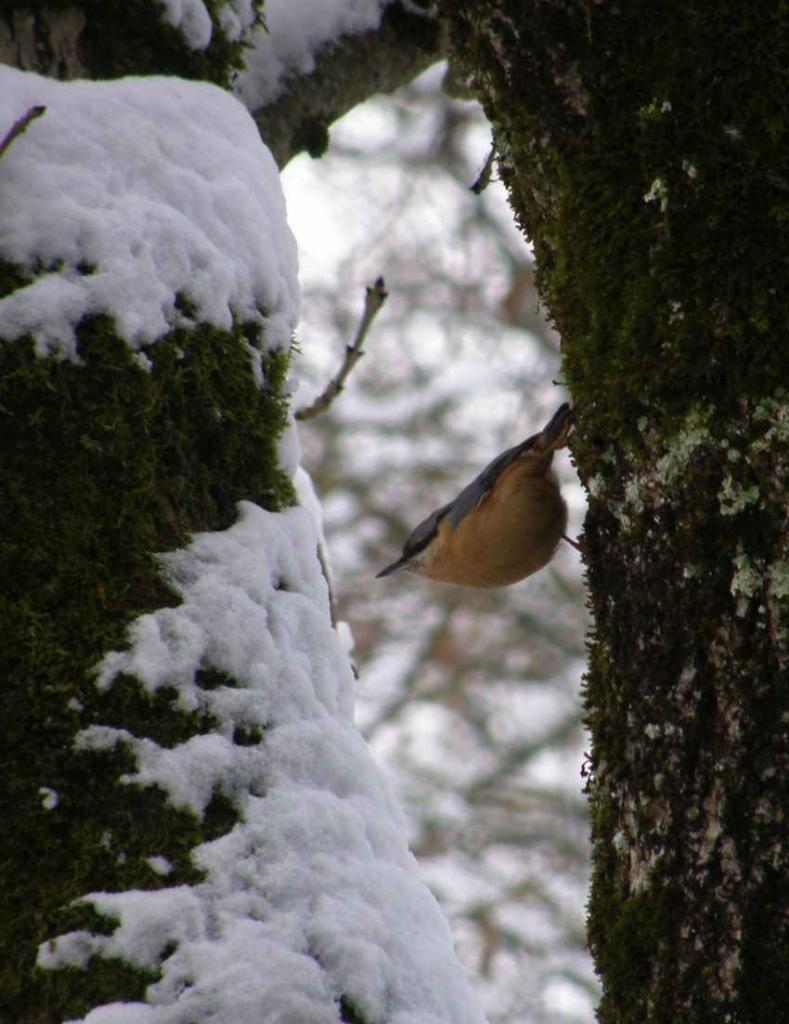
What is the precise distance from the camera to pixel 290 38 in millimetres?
2676

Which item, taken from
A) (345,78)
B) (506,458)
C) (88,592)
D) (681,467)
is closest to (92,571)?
(88,592)

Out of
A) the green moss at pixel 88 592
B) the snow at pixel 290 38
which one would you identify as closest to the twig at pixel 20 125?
the green moss at pixel 88 592

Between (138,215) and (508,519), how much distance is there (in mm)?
1965

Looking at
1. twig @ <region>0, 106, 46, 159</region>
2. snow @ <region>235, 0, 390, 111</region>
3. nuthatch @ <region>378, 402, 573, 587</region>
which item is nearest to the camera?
twig @ <region>0, 106, 46, 159</region>

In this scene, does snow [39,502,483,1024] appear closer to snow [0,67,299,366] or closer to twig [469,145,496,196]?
snow [0,67,299,366]

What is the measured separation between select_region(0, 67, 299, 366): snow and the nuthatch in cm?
134

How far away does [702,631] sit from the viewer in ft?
4.29

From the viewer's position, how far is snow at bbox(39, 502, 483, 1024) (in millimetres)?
1339

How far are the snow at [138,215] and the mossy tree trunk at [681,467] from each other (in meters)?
0.53

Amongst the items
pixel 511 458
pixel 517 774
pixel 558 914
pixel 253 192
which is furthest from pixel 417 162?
pixel 253 192

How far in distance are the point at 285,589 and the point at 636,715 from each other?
0.57 meters

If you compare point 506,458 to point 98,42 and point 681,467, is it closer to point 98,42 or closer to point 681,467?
point 98,42

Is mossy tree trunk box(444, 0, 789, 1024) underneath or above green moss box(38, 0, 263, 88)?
underneath

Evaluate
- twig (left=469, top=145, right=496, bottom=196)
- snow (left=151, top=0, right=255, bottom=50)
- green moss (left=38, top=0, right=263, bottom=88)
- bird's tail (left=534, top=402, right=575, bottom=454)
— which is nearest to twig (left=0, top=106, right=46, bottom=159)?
green moss (left=38, top=0, right=263, bottom=88)
